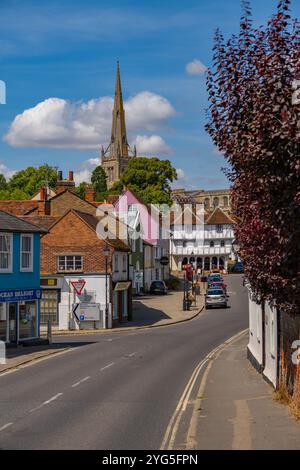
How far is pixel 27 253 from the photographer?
38.3 metres

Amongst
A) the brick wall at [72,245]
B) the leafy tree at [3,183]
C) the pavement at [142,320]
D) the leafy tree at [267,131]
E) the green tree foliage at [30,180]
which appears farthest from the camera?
the leafy tree at [3,183]

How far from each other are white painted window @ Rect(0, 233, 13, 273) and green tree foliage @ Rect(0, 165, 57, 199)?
7686 cm

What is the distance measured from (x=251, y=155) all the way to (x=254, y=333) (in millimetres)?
18804

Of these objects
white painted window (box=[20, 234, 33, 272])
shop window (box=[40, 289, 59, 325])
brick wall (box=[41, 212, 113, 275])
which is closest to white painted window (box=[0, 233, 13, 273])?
white painted window (box=[20, 234, 33, 272])

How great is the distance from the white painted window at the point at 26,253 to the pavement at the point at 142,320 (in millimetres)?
4172

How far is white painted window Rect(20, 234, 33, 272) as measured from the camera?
124ft

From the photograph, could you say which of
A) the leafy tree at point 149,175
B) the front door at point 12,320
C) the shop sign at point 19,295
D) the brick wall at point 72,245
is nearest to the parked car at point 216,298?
the brick wall at point 72,245

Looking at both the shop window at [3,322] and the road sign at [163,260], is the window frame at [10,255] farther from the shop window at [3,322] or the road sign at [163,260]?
the road sign at [163,260]

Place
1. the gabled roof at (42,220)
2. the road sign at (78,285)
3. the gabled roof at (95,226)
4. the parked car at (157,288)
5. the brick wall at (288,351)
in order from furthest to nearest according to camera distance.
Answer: the parked car at (157,288) → the gabled roof at (42,220) → the gabled roof at (95,226) → the road sign at (78,285) → the brick wall at (288,351)

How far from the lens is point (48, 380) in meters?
24.5

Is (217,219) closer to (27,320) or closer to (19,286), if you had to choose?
(27,320)

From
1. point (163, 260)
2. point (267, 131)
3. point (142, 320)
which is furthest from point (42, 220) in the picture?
point (267, 131)

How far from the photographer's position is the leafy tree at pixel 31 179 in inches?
4574

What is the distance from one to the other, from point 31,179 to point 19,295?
8213 cm
